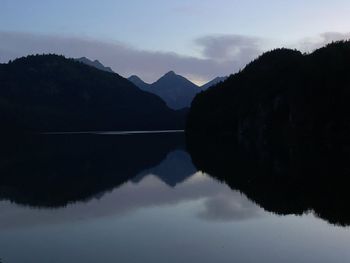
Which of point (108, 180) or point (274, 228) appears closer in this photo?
point (274, 228)

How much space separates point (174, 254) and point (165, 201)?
18531 millimetres

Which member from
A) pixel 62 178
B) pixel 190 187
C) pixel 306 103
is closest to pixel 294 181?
pixel 190 187

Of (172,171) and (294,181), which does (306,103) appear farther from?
(294,181)

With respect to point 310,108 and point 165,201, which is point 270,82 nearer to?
point 310,108

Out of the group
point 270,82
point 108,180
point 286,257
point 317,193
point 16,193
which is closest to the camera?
point 286,257

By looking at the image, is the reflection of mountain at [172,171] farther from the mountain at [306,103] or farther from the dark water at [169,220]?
the mountain at [306,103]

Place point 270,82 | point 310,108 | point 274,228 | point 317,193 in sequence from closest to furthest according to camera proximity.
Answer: point 274,228, point 317,193, point 310,108, point 270,82

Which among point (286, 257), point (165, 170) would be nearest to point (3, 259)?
point (286, 257)

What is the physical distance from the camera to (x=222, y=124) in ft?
620

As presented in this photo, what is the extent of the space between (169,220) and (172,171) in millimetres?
34628

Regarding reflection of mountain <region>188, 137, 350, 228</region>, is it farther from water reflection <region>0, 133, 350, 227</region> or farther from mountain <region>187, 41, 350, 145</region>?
mountain <region>187, 41, 350, 145</region>

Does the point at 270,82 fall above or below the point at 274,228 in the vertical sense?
above

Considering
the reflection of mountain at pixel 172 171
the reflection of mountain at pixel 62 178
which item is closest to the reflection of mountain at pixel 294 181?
the reflection of mountain at pixel 172 171

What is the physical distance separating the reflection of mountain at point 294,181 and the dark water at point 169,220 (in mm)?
174
